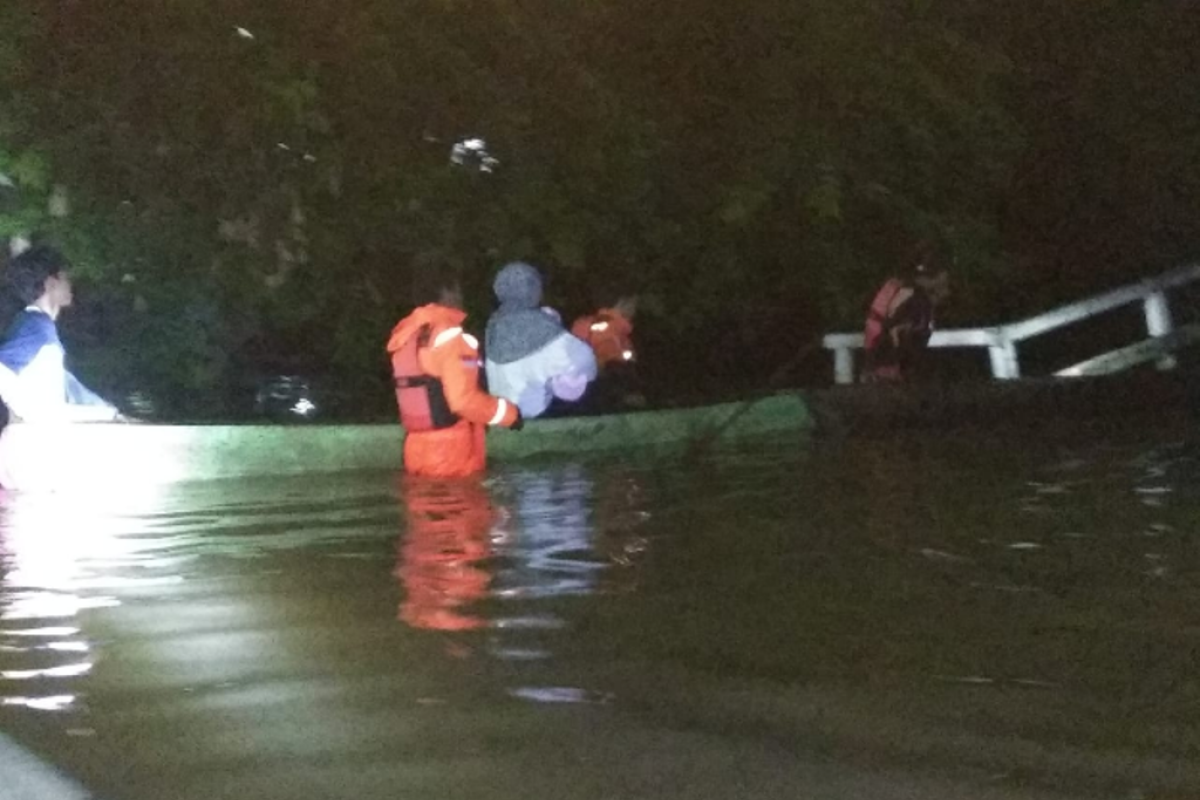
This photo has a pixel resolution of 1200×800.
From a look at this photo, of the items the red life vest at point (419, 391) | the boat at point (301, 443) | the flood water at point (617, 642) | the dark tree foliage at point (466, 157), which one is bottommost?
the flood water at point (617, 642)

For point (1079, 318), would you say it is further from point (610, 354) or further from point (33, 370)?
point (33, 370)

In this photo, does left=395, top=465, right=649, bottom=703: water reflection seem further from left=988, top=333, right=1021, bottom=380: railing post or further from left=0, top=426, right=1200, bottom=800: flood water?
left=988, top=333, right=1021, bottom=380: railing post

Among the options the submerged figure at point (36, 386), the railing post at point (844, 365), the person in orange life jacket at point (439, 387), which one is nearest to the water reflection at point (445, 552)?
the person in orange life jacket at point (439, 387)

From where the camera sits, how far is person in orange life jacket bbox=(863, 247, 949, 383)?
14602 millimetres

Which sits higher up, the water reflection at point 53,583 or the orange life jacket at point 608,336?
the orange life jacket at point 608,336

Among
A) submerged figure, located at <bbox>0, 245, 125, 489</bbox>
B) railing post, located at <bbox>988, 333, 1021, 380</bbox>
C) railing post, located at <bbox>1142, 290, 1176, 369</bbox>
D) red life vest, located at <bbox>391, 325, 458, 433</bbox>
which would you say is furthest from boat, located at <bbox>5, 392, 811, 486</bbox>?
railing post, located at <bbox>1142, 290, 1176, 369</bbox>

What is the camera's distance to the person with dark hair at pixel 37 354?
10.7 m

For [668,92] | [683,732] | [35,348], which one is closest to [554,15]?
[668,92]

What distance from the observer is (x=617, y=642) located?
6.31 meters

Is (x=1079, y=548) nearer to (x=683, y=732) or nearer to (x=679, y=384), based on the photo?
(x=683, y=732)

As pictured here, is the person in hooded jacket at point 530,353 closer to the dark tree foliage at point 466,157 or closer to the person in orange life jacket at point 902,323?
the dark tree foliage at point 466,157

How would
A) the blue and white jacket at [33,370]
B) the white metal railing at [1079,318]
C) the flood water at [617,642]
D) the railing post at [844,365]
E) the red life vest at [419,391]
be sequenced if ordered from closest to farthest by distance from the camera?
the flood water at [617,642], the blue and white jacket at [33,370], the red life vest at [419,391], the white metal railing at [1079,318], the railing post at [844,365]

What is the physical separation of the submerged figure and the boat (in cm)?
2

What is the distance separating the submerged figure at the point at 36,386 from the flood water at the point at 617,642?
1.51 feet
